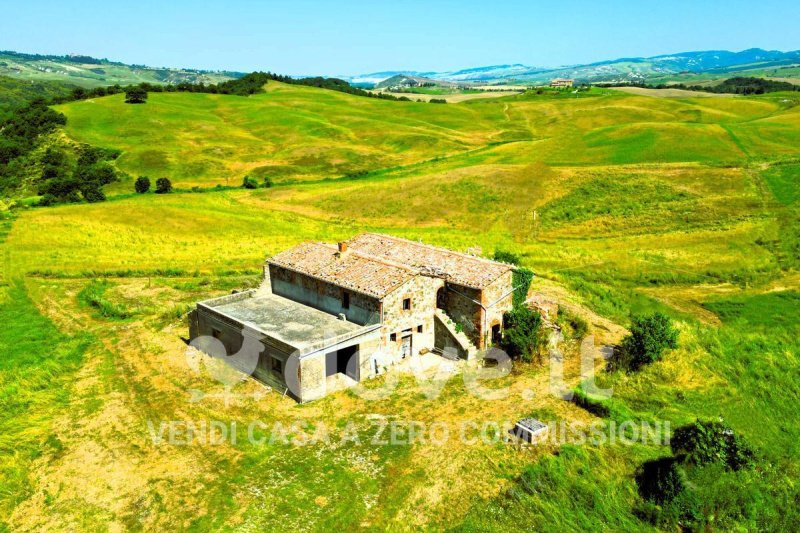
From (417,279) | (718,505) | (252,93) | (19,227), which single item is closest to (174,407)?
(417,279)

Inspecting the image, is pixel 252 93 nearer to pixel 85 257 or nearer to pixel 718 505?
pixel 85 257

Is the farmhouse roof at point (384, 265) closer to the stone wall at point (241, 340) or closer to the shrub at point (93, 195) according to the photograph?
the stone wall at point (241, 340)

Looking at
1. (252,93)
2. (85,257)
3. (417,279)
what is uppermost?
(252,93)

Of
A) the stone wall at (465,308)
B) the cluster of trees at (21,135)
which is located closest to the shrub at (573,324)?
the stone wall at (465,308)

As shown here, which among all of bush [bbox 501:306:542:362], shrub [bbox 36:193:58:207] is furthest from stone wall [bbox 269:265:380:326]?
shrub [bbox 36:193:58:207]

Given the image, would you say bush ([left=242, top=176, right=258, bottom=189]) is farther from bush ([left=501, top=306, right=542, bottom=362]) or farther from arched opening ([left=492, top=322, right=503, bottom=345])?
bush ([left=501, top=306, right=542, bottom=362])
